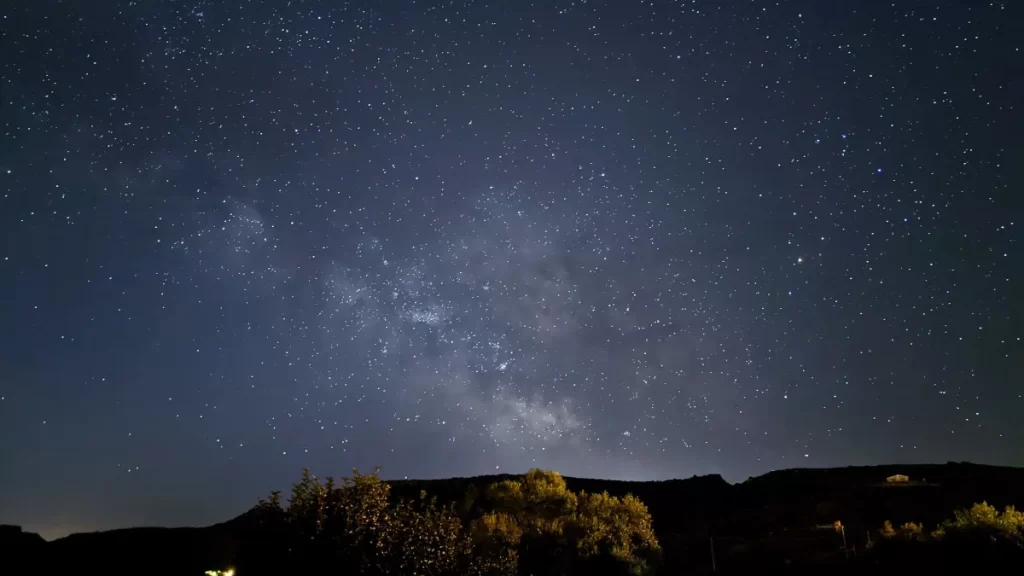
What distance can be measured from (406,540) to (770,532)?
29801 mm

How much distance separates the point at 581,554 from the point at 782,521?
75.8 ft

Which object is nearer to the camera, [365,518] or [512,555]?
[365,518]

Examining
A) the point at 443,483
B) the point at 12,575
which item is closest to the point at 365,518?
the point at 12,575

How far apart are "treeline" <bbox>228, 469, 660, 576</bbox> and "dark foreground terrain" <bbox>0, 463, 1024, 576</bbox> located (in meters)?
3.08

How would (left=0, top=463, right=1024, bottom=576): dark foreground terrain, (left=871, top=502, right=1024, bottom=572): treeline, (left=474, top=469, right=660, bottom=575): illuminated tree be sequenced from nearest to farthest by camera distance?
(left=871, top=502, right=1024, bottom=572): treeline, (left=474, top=469, right=660, bottom=575): illuminated tree, (left=0, top=463, right=1024, bottom=576): dark foreground terrain

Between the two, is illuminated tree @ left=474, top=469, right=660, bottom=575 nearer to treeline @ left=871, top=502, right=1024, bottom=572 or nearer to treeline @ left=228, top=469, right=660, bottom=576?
treeline @ left=228, top=469, right=660, bottom=576

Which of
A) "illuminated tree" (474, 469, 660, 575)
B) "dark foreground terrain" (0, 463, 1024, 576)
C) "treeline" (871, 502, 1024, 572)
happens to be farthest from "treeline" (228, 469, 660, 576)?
"treeline" (871, 502, 1024, 572)

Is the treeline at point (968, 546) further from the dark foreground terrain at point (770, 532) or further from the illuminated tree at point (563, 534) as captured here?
the illuminated tree at point (563, 534)

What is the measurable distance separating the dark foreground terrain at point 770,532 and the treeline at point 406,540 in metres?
3.08

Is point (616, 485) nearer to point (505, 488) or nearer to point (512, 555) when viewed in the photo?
point (505, 488)

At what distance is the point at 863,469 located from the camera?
5350 centimetres

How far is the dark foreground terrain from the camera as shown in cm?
2303

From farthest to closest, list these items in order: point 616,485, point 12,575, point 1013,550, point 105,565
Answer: point 616,485, point 105,565, point 12,575, point 1013,550

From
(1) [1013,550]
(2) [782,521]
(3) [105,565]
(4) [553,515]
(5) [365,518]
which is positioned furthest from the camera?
(2) [782,521]
